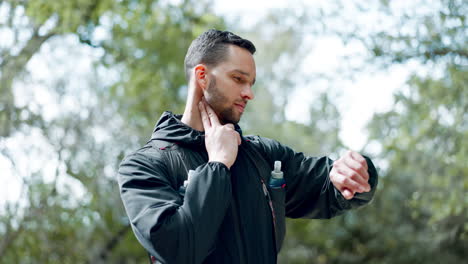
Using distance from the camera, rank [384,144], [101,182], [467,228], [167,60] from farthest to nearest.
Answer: [167,60], [101,182], [384,144], [467,228]

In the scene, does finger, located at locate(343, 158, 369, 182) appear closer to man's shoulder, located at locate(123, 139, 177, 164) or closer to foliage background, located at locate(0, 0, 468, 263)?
man's shoulder, located at locate(123, 139, 177, 164)

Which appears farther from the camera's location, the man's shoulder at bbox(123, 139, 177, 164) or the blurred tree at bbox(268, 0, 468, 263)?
the blurred tree at bbox(268, 0, 468, 263)

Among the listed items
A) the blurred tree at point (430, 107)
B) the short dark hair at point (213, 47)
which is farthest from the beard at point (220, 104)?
the blurred tree at point (430, 107)

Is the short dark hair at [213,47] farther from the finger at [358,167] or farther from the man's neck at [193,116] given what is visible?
the finger at [358,167]

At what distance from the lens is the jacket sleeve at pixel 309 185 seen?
268cm

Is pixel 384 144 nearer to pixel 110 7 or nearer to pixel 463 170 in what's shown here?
pixel 463 170

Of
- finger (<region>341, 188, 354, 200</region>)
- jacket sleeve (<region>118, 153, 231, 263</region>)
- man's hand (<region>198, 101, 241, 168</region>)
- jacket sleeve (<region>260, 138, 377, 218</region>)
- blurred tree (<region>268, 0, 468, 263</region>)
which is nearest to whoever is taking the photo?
jacket sleeve (<region>118, 153, 231, 263</region>)

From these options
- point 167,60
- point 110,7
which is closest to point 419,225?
point 167,60

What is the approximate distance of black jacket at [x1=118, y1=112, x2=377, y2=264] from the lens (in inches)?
83.3

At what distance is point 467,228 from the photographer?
10047 millimetres

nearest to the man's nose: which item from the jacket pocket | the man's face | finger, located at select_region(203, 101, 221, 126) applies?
the man's face

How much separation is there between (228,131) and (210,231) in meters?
0.45

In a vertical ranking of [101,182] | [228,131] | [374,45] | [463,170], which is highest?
[374,45]

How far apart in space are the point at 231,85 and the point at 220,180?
52 cm
